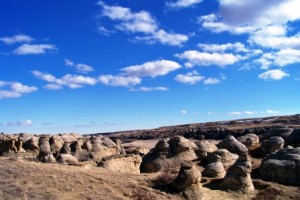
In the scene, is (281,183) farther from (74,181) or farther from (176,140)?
(74,181)

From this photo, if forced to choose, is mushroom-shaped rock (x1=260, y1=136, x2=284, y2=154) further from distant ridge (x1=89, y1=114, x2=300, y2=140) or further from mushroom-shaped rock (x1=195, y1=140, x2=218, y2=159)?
distant ridge (x1=89, y1=114, x2=300, y2=140)

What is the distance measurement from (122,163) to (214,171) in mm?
7610

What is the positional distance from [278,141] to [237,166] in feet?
32.6

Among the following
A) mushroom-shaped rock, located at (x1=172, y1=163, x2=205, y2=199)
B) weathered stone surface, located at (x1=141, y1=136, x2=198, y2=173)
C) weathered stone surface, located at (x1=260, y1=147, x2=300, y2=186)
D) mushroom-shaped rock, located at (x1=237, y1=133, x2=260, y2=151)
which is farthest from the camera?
mushroom-shaped rock, located at (x1=237, y1=133, x2=260, y2=151)

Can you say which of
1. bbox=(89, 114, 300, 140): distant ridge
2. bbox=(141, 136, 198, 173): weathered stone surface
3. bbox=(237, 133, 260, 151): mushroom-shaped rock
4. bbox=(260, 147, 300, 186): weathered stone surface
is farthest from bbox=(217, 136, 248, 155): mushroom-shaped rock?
bbox=(89, 114, 300, 140): distant ridge

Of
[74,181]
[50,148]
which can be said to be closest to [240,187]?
[74,181]

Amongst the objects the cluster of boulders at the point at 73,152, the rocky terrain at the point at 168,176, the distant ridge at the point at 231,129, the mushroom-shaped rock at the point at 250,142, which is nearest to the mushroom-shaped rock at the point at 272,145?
the rocky terrain at the point at 168,176

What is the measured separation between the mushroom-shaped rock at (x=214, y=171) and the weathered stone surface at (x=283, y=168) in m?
2.87

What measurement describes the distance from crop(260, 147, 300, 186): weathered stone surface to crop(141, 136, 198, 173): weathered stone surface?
634 cm

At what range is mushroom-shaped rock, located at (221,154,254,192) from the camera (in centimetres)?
2577

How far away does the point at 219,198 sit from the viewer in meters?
24.7

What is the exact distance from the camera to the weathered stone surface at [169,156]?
104 ft

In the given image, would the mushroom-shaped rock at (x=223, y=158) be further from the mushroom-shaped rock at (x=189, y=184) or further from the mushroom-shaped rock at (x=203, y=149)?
the mushroom-shaped rock at (x=189, y=184)

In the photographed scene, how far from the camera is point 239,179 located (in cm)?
2578
